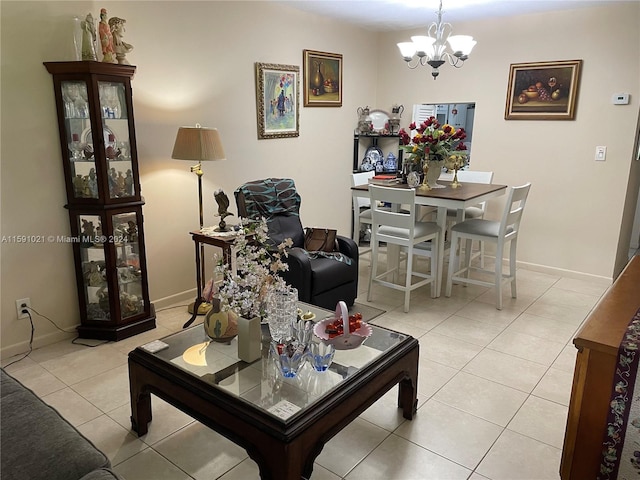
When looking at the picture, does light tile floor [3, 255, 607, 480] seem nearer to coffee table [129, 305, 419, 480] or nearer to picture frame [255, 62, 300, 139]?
coffee table [129, 305, 419, 480]

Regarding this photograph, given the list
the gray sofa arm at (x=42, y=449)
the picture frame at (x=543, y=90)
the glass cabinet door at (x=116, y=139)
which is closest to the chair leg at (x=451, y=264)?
the picture frame at (x=543, y=90)

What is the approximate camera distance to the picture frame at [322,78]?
4.65 m

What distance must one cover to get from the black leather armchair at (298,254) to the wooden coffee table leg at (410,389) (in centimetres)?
110

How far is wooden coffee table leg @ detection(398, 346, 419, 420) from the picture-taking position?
2.31m

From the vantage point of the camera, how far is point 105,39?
9.59 ft

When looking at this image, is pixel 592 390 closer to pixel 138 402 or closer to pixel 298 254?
pixel 138 402

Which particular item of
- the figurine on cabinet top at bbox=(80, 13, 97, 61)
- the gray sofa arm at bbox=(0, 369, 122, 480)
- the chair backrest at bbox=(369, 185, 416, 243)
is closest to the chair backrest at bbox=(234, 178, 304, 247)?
the chair backrest at bbox=(369, 185, 416, 243)

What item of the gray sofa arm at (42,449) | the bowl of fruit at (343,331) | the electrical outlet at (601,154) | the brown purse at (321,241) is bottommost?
the bowl of fruit at (343,331)

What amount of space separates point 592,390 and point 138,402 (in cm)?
189

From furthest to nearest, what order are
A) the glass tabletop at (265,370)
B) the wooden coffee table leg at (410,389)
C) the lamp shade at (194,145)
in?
the lamp shade at (194,145) < the wooden coffee table leg at (410,389) < the glass tabletop at (265,370)

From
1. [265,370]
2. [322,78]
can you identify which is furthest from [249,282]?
[322,78]

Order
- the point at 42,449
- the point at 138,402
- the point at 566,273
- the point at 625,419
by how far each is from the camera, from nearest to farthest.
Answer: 1. the point at 42,449
2. the point at 625,419
3. the point at 138,402
4. the point at 566,273

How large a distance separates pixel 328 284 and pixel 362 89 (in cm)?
287

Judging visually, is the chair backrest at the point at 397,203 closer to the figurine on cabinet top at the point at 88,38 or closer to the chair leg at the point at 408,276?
the chair leg at the point at 408,276
